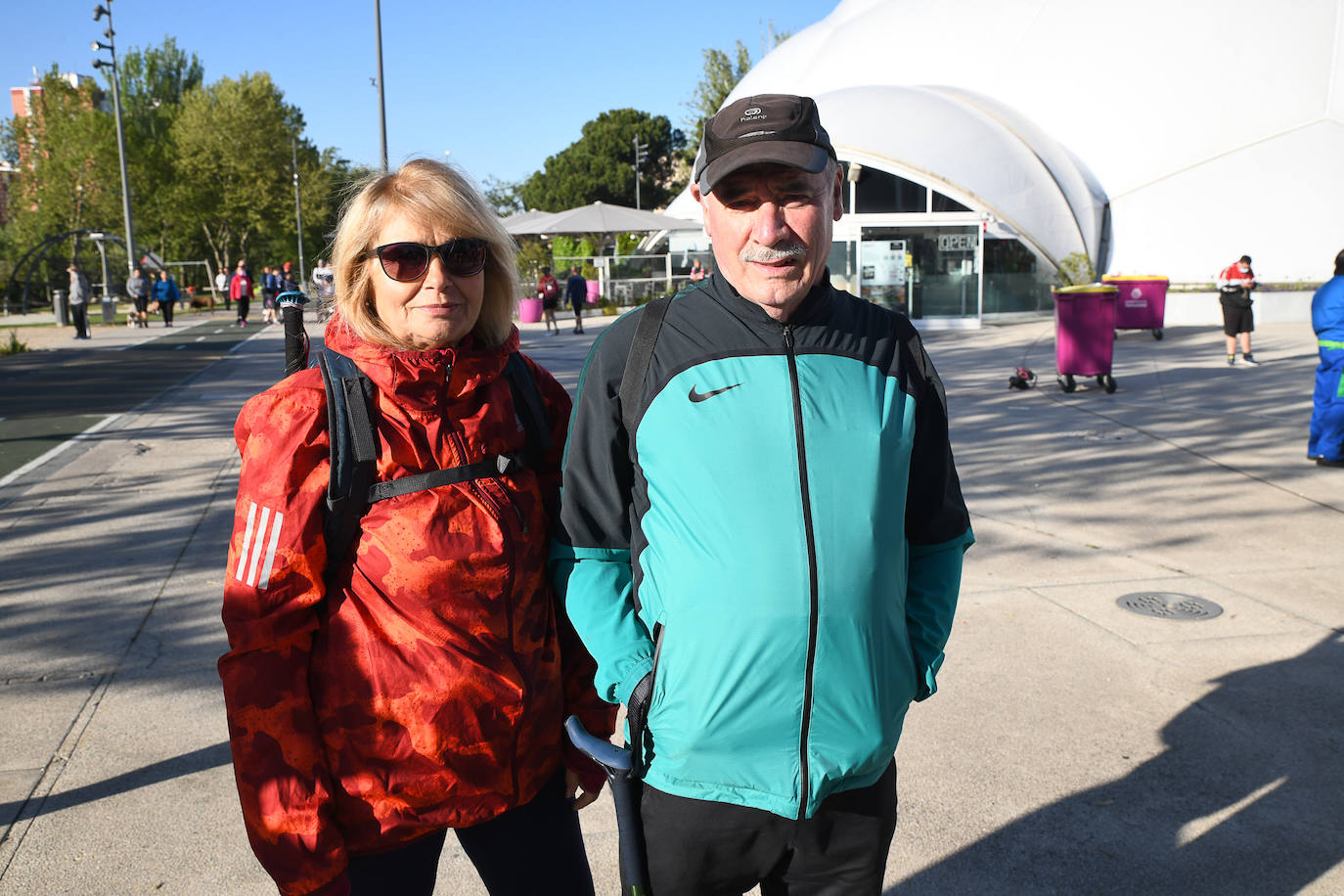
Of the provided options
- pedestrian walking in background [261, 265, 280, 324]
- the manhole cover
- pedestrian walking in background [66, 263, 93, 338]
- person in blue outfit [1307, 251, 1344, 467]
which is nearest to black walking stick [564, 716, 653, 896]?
the manhole cover

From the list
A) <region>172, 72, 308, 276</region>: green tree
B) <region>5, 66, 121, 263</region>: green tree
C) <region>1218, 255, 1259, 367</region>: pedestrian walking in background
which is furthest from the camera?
<region>172, 72, 308, 276</region>: green tree

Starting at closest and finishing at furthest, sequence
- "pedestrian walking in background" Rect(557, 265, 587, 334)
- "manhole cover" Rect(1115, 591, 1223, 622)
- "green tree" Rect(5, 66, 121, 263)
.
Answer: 1. "manhole cover" Rect(1115, 591, 1223, 622)
2. "pedestrian walking in background" Rect(557, 265, 587, 334)
3. "green tree" Rect(5, 66, 121, 263)

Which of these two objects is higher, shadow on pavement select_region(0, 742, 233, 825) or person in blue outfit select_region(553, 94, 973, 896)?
person in blue outfit select_region(553, 94, 973, 896)

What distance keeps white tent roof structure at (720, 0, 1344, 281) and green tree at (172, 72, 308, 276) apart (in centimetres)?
4055

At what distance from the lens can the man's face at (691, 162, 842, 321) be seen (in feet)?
6.15

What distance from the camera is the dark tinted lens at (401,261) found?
2068 mm

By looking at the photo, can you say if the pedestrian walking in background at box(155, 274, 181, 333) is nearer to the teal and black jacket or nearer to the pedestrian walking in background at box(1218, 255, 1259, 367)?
the pedestrian walking in background at box(1218, 255, 1259, 367)

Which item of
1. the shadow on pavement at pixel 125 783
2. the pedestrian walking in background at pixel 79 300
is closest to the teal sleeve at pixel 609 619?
the shadow on pavement at pixel 125 783

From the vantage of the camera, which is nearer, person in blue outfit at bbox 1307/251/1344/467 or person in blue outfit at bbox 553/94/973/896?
person in blue outfit at bbox 553/94/973/896

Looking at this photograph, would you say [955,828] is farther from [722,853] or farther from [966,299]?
[966,299]

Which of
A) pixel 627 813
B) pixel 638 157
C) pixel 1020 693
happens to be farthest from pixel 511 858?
pixel 638 157

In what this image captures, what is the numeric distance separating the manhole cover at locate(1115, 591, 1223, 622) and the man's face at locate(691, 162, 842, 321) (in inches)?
163

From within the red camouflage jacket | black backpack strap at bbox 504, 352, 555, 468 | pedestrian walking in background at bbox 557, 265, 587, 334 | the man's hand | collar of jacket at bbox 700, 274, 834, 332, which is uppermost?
pedestrian walking in background at bbox 557, 265, 587, 334

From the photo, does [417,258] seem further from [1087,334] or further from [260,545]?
[1087,334]
